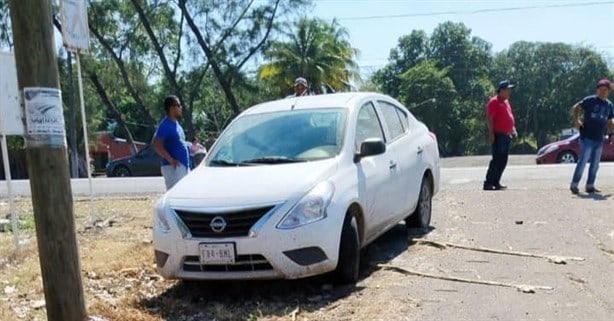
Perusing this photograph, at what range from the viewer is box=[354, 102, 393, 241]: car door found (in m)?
5.72

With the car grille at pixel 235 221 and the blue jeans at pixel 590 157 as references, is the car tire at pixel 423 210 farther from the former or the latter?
the blue jeans at pixel 590 157

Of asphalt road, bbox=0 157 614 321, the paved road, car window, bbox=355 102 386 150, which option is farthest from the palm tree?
car window, bbox=355 102 386 150

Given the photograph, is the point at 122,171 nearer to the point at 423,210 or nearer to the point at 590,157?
the point at 590,157

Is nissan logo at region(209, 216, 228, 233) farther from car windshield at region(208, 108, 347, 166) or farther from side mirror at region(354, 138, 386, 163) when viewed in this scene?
side mirror at region(354, 138, 386, 163)

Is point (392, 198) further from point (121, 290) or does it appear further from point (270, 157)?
point (121, 290)

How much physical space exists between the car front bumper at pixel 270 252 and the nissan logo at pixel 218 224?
78 mm

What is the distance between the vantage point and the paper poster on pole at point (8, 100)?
6.60m

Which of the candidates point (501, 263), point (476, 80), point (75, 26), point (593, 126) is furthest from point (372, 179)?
point (476, 80)

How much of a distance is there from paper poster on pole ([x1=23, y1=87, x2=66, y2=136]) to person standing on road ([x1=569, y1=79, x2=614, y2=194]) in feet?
26.7

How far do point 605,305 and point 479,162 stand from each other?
1084 inches

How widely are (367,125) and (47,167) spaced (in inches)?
132

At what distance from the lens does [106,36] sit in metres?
32.2

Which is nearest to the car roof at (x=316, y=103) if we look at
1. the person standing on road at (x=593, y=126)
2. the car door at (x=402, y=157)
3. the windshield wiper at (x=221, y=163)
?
the car door at (x=402, y=157)

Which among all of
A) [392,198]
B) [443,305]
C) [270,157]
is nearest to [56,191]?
[270,157]
